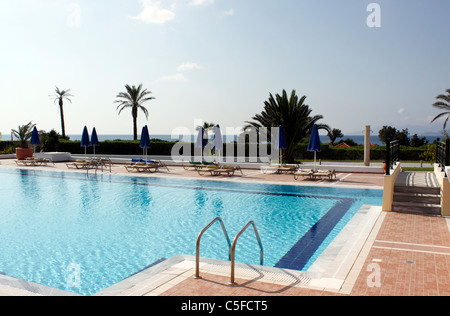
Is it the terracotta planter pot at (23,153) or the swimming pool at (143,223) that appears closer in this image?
the swimming pool at (143,223)

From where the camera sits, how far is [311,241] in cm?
892

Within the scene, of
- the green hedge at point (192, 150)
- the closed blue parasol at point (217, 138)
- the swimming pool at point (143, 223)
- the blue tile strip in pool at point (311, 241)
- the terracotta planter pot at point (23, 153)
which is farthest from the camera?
the terracotta planter pot at point (23, 153)

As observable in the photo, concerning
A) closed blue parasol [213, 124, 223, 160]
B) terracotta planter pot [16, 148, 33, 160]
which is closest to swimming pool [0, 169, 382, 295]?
closed blue parasol [213, 124, 223, 160]

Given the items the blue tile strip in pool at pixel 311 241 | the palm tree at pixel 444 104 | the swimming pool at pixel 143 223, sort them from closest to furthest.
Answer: the blue tile strip in pool at pixel 311 241
the swimming pool at pixel 143 223
the palm tree at pixel 444 104

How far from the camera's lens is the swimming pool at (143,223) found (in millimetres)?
7668

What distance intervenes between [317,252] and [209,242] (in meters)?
2.65

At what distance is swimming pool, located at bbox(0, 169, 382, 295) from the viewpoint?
7668 millimetres

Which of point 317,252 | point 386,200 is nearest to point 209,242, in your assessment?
point 317,252

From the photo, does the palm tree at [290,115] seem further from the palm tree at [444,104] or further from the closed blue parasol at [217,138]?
the palm tree at [444,104]

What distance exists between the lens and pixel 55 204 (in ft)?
45.6

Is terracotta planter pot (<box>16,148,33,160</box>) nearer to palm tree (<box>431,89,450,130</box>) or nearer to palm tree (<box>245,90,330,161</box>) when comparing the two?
palm tree (<box>245,90,330,161</box>)

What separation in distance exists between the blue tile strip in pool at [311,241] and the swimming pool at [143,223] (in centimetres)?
2

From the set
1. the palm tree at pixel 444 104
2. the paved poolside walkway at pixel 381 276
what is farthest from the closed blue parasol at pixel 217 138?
the palm tree at pixel 444 104
